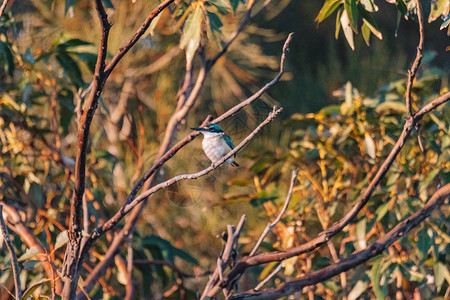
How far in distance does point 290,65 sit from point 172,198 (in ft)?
5.43

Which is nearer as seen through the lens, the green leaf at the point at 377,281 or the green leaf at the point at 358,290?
the green leaf at the point at 377,281

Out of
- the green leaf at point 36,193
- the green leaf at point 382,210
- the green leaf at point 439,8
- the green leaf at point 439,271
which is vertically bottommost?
the green leaf at point 439,271

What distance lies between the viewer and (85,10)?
353 cm

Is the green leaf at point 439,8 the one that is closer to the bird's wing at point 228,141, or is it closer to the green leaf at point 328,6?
the green leaf at point 328,6

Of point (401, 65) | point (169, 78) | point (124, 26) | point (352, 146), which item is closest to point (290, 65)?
point (401, 65)

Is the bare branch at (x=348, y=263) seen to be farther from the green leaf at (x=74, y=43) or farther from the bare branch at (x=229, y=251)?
the green leaf at (x=74, y=43)

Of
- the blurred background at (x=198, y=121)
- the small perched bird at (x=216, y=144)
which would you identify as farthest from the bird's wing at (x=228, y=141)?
the blurred background at (x=198, y=121)

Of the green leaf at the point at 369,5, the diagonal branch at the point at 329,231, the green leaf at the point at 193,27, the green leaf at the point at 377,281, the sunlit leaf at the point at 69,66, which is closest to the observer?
the diagonal branch at the point at 329,231

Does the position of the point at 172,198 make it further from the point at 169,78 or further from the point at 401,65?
the point at 401,65

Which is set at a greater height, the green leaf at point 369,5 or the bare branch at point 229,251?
the green leaf at point 369,5

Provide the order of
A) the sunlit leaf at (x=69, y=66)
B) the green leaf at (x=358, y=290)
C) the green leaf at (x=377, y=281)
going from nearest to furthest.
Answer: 1. the green leaf at (x=377, y=281)
2. the green leaf at (x=358, y=290)
3. the sunlit leaf at (x=69, y=66)

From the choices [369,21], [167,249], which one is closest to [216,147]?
[167,249]

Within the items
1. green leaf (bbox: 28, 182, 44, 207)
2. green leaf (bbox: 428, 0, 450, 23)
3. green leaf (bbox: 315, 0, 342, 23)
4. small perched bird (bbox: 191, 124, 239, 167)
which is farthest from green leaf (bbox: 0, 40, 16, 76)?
green leaf (bbox: 428, 0, 450, 23)

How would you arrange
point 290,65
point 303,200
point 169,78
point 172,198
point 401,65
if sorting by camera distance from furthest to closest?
point 290,65 < point 401,65 < point 169,78 < point 172,198 < point 303,200
